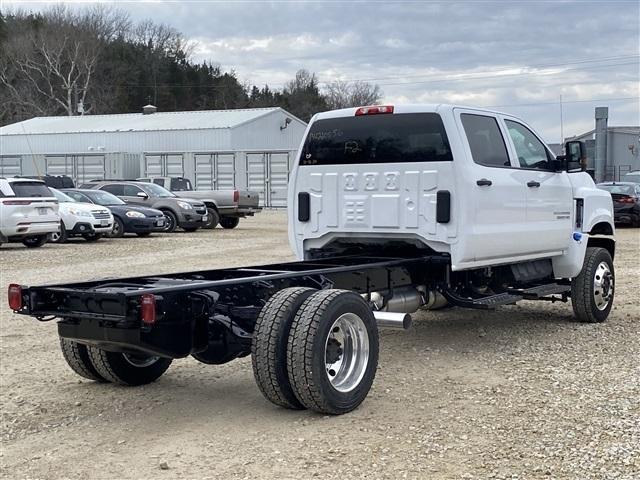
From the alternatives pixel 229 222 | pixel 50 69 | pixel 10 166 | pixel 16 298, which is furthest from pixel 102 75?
pixel 16 298

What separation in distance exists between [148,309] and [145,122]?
4377 centimetres

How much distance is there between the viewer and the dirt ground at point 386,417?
16.2 ft

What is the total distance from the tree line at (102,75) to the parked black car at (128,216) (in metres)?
42.5

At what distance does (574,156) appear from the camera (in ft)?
29.1

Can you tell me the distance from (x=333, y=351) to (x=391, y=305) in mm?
1662

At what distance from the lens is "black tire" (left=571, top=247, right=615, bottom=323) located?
30.3 feet

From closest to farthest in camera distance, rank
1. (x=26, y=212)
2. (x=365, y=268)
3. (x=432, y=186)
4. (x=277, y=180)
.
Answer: (x=365, y=268) < (x=432, y=186) < (x=26, y=212) < (x=277, y=180)

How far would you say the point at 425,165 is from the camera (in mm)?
7691

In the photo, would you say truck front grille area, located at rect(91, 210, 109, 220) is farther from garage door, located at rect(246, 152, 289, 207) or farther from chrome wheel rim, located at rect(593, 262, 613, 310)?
garage door, located at rect(246, 152, 289, 207)

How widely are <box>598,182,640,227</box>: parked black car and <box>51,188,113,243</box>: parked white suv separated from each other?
14.3 meters

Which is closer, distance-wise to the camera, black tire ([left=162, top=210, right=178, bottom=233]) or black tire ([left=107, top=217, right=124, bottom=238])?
black tire ([left=107, top=217, right=124, bottom=238])

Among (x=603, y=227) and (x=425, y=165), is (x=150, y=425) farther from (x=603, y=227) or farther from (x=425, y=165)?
(x=603, y=227)

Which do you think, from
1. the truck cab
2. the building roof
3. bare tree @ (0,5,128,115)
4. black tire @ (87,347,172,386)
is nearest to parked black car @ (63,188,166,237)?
the truck cab

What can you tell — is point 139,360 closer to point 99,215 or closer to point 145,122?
point 99,215
